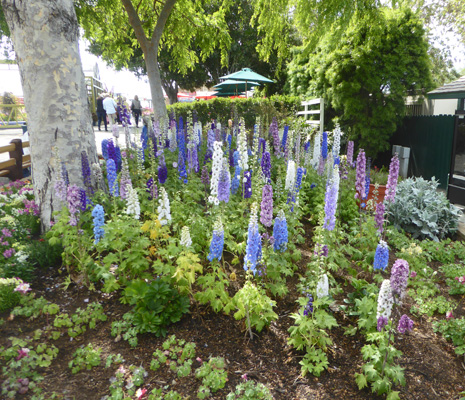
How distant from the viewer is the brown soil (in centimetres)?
246

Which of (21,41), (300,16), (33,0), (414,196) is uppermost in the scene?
(300,16)

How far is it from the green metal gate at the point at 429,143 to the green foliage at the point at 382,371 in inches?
296

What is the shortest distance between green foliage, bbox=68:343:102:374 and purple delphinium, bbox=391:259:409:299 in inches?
88.3

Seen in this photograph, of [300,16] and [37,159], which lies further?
[300,16]

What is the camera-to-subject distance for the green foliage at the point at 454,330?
2.95 m

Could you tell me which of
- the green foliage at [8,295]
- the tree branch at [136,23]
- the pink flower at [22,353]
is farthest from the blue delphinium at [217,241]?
the tree branch at [136,23]

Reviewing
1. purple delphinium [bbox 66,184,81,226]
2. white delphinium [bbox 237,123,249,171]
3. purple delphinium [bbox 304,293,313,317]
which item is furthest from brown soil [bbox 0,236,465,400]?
white delphinium [bbox 237,123,249,171]

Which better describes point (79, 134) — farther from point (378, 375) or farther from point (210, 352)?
point (378, 375)

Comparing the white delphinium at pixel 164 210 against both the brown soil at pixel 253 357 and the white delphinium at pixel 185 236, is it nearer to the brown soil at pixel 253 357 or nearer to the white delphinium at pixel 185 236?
the white delphinium at pixel 185 236

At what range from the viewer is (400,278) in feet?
7.30

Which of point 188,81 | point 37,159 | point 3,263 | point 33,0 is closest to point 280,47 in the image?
point 33,0

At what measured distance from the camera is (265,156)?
15.3 ft

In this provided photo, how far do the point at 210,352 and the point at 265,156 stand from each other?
8.84 ft

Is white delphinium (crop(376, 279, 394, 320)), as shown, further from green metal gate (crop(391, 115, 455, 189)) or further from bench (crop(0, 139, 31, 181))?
bench (crop(0, 139, 31, 181))
